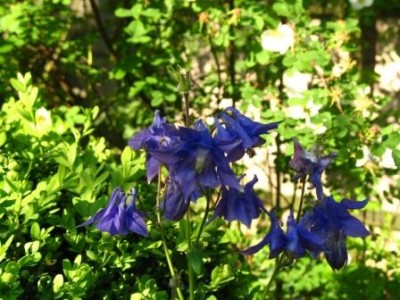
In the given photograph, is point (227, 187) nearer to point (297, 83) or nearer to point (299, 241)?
point (299, 241)

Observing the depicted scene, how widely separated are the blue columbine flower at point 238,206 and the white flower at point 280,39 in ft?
4.99

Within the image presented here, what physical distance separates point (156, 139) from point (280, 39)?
1571 mm

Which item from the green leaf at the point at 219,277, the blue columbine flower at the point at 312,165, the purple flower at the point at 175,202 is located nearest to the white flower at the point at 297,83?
the green leaf at the point at 219,277

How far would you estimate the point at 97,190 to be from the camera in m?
2.19

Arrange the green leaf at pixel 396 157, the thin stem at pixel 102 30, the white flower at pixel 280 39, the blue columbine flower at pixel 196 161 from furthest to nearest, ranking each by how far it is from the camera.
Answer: the thin stem at pixel 102 30 < the white flower at pixel 280 39 < the green leaf at pixel 396 157 < the blue columbine flower at pixel 196 161

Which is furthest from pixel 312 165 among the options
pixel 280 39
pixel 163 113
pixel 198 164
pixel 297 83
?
pixel 163 113

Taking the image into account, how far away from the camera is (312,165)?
167cm

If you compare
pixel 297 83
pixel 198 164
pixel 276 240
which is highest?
pixel 198 164

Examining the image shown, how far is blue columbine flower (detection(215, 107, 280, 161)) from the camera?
4.92 ft


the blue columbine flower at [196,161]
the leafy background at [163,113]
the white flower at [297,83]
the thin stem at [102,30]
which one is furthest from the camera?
the thin stem at [102,30]

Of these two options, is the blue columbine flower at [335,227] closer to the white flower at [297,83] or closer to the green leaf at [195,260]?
the green leaf at [195,260]

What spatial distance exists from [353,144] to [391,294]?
81 cm

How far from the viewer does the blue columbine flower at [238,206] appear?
5.27ft

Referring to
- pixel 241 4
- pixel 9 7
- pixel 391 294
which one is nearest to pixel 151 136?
pixel 241 4
